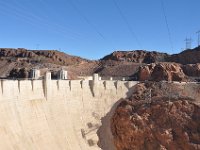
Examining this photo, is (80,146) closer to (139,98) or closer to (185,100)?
(139,98)

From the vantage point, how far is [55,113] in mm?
33094

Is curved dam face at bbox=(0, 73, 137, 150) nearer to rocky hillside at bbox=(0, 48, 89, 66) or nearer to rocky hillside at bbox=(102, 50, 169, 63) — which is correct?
rocky hillside at bbox=(0, 48, 89, 66)

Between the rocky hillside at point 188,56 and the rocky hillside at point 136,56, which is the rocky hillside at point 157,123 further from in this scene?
the rocky hillside at point 136,56

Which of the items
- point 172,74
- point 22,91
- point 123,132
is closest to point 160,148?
point 123,132

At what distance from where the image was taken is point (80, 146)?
110ft

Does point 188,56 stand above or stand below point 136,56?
below

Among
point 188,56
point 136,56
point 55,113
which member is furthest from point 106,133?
point 136,56

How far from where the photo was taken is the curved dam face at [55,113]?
91.2 feet

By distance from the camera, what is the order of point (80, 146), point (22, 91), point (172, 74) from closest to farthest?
point (22, 91) → point (80, 146) → point (172, 74)

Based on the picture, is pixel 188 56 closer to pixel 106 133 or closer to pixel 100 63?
pixel 100 63

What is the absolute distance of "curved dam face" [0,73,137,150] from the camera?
91.2ft

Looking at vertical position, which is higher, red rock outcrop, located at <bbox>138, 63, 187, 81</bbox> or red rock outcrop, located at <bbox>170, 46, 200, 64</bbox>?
red rock outcrop, located at <bbox>170, 46, 200, 64</bbox>

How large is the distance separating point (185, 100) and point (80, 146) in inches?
572

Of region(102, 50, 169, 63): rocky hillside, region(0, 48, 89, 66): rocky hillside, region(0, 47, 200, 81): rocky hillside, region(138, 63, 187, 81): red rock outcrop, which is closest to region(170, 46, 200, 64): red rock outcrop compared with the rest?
region(0, 47, 200, 81): rocky hillside
